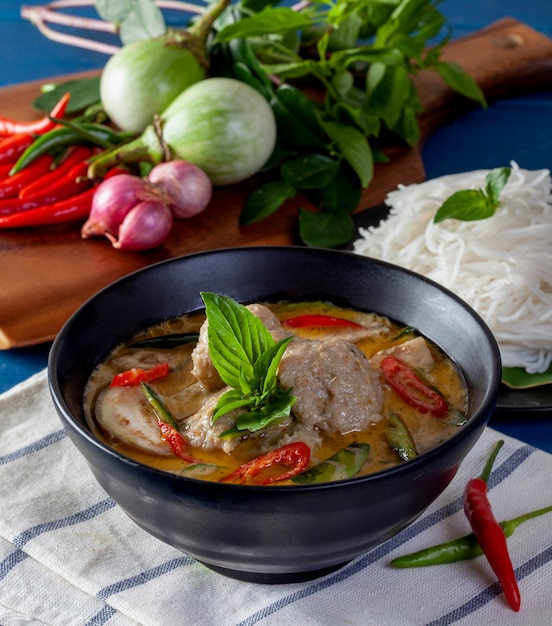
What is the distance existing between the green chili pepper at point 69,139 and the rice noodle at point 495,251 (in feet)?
4.73

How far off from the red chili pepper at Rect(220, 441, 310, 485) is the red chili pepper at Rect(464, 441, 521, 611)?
0.57m

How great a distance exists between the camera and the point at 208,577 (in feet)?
7.89

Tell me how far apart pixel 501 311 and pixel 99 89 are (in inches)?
112

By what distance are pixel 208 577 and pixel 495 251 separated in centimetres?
204

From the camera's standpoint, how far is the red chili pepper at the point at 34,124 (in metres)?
4.86

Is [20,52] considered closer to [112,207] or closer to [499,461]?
[112,207]

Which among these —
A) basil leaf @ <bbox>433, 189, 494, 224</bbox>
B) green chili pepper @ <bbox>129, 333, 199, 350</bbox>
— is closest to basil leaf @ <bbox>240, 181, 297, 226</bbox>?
basil leaf @ <bbox>433, 189, 494, 224</bbox>

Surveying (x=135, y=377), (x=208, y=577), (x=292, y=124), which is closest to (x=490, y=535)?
(x=208, y=577)

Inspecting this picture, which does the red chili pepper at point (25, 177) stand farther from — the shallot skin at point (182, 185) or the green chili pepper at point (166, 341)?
the green chili pepper at point (166, 341)

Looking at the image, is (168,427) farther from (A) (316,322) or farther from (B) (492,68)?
(B) (492,68)

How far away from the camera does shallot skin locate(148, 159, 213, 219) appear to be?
4180 millimetres

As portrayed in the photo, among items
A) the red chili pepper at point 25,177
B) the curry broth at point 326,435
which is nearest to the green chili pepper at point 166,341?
the curry broth at point 326,435

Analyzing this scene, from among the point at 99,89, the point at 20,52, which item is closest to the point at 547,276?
the point at 99,89

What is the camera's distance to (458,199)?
3.80 meters
